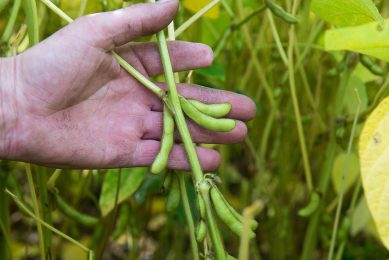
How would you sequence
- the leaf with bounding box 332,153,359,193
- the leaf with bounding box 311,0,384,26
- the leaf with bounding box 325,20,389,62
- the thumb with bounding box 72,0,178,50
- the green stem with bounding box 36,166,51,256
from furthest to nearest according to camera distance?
the leaf with bounding box 332,153,359,193 < the green stem with bounding box 36,166,51,256 < the thumb with bounding box 72,0,178,50 < the leaf with bounding box 311,0,384,26 < the leaf with bounding box 325,20,389,62

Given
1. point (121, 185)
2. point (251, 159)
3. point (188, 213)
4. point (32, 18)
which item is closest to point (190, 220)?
point (188, 213)

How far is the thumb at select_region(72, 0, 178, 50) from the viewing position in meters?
0.83

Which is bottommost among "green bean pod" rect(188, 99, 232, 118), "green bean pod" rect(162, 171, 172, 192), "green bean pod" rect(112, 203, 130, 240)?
"green bean pod" rect(112, 203, 130, 240)

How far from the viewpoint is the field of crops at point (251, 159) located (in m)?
0.72

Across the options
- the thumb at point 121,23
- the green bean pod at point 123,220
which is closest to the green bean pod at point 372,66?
the thumb at point 121,23

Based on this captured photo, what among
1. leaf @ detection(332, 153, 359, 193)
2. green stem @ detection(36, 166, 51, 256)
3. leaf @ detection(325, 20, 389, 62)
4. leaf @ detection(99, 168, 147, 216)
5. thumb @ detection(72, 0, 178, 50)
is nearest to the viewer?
leaf @ detection(325, 20, 389, 62)

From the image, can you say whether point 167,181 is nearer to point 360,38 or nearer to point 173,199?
point 173,199

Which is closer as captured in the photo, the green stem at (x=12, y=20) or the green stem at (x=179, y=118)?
the green stem at (x=179, y=118)

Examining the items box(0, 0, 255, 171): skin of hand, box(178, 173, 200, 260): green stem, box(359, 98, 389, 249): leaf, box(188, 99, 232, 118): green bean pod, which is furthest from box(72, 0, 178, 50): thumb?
box(359, 98, 389, 249): leaf

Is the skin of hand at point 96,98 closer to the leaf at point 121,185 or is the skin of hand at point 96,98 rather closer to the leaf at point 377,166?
the leaf at point 121,185

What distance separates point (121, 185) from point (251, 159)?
52cm

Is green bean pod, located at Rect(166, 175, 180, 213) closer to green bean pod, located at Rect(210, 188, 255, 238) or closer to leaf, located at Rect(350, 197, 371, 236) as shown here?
green bean pod, located at Rect(210, 188, 255, 238)

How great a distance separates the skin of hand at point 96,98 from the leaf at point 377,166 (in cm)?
31

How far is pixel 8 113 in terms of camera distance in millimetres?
875
